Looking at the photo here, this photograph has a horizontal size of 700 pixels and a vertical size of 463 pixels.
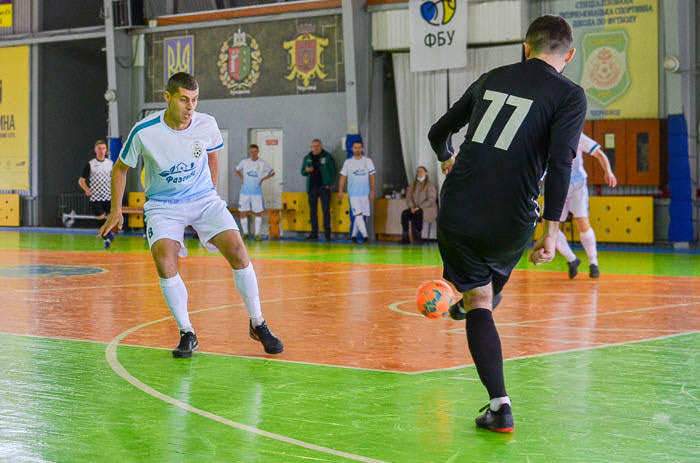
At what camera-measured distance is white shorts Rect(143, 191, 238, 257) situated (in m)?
7.57

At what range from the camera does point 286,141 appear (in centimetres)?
2783

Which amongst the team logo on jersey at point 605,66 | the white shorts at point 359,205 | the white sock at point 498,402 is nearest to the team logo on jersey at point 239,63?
the white shorts at point 359,205

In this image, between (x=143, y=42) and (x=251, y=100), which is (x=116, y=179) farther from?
(x=143, y=42)

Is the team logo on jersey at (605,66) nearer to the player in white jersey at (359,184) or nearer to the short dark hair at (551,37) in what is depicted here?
the player in white jersey at (359,184)

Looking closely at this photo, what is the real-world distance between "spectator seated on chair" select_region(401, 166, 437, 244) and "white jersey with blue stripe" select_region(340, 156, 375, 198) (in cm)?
116

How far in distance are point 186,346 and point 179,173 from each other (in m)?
1.41

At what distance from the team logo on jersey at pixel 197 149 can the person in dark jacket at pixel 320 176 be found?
59.4 feet

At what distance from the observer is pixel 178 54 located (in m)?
29.9

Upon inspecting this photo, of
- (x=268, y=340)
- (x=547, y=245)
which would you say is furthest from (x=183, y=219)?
(x=547, y=245)

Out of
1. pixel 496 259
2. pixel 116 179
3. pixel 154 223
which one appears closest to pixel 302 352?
pixel 154 223

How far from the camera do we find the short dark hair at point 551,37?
5195 mm

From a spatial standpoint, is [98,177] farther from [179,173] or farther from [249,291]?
[249,291]

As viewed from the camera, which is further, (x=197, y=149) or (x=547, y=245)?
(x=197, y=149)

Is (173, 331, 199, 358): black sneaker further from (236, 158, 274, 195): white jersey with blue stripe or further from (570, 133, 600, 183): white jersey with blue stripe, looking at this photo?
(236, 158, 274, 195): white jersey with blue stripe
